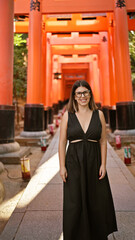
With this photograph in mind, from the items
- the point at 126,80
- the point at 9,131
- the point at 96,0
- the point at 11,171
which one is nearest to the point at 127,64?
the point at 126,80

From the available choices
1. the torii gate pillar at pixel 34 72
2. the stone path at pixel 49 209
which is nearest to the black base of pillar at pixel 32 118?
the torii gate pillar at pixel 34 72

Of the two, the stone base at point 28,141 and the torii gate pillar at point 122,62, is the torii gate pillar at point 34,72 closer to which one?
the stone base at point 28,141

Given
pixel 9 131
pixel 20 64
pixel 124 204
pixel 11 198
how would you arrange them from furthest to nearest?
1. pixel 20 64
2. pixel 9 131
3. pixel 11 198
4. pixel 124 204

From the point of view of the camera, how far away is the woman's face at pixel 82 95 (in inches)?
63.5

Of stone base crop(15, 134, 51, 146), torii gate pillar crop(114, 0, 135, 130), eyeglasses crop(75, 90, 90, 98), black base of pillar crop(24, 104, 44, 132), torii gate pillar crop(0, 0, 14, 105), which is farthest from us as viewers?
black base of pillar crop(24, 104, 44, 132)

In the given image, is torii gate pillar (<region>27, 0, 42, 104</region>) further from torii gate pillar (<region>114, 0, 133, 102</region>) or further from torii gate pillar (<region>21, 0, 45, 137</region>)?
torii gate pillar (<region>114, 0, 133, 102</region>)

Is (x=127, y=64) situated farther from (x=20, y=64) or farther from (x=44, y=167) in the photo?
(x=20, y=64)

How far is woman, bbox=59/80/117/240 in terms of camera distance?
1491mm

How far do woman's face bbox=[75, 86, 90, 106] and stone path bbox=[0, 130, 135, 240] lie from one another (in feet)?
4.35

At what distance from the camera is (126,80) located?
23.4 ft

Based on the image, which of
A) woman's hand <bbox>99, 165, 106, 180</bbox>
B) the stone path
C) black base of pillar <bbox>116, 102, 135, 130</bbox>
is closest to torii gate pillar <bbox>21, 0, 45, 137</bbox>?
black base of pillar <bbox>116, 102, 135, 130</bbox>

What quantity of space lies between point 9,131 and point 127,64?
517 cm

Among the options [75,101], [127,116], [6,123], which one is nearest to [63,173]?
[75,101]

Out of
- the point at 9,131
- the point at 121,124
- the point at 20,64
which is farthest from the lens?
the point at 20,64
